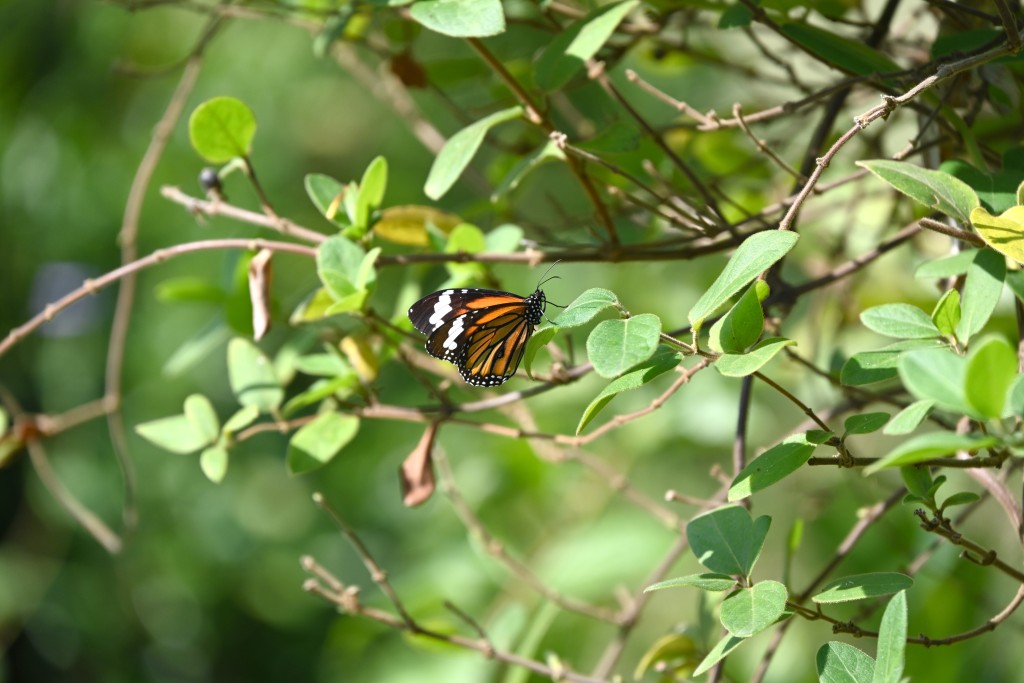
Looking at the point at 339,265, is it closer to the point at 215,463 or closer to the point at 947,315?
the point at 215,463

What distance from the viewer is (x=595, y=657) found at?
180cm

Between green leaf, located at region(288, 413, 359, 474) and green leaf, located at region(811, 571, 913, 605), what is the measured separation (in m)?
0.40

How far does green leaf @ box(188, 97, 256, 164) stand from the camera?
77 centimetres

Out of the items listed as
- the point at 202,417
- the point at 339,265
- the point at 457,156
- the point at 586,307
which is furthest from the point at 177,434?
the point at 586,307

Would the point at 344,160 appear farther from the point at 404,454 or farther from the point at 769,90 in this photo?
the point at 769,90

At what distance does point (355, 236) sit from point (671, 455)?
3.25ft

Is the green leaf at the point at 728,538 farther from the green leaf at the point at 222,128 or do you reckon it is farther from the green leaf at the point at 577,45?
the green leaf at the point at 222,128

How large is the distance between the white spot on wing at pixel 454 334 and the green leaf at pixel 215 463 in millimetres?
207

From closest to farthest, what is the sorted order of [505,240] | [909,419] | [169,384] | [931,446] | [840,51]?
1. [931,446]
2. [909,419]
3. [840,51]
4. [505,240]
5. [169,384]

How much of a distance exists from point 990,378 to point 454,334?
538 mm

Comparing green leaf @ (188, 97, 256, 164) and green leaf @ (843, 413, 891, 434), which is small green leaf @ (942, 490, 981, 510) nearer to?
green leaf @ (843, 413, 891, 434)

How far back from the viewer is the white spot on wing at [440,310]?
0.80 meters

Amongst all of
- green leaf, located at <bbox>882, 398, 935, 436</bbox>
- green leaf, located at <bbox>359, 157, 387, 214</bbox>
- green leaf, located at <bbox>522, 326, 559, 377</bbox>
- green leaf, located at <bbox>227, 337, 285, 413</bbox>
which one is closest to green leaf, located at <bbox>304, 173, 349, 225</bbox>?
green leaf, located at <bbox>359, 157, 387, 214</bbox>

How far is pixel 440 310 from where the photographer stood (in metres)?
0.81
